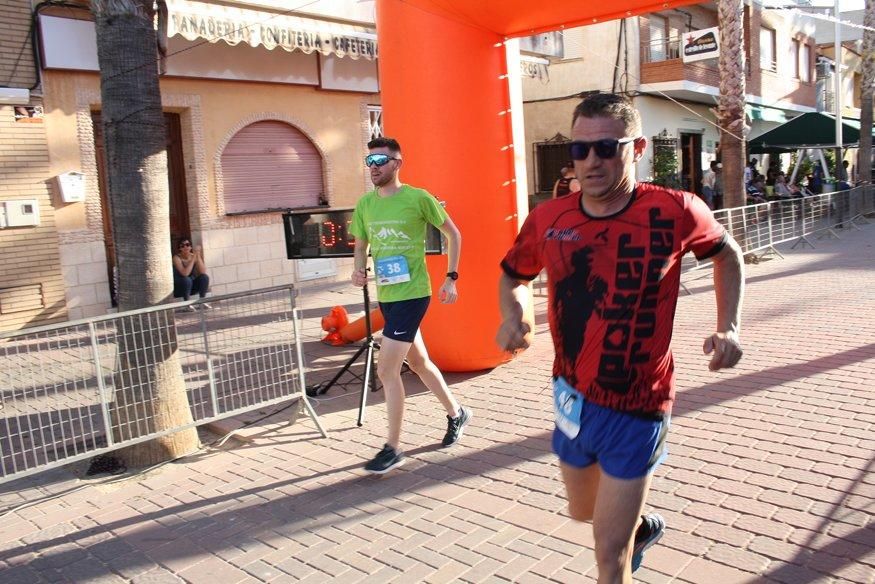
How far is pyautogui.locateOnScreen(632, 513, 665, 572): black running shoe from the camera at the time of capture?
10.2 ft

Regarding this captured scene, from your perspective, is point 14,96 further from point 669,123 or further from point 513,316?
point 669,123

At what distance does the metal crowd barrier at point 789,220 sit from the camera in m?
13.2

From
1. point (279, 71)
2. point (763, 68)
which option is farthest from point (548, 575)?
point (763, 68)

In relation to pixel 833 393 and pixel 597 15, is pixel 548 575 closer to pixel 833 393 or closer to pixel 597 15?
pixel 833 393

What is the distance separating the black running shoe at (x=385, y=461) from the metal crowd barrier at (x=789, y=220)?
794 cm

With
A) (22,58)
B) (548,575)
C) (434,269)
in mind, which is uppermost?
(22,58)

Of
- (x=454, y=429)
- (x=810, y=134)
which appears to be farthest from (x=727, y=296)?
(x=810, y=134)

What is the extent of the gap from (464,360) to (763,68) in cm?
2599

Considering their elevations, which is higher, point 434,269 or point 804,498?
point 434,269

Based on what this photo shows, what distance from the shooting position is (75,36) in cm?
1029

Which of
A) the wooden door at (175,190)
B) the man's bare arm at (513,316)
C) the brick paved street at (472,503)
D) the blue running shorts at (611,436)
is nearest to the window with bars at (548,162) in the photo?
the wooden door at (175,190)

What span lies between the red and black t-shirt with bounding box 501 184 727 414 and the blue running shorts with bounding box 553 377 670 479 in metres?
0.04

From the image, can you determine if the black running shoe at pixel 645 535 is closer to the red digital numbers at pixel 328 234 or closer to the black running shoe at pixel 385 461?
the black running shoe at pixel 385 461

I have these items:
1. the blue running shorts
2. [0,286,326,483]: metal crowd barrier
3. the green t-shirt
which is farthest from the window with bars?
the blue running shorts
